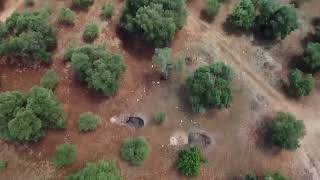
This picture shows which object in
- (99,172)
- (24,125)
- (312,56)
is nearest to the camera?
(99,172)

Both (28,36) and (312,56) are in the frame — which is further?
(312,56)

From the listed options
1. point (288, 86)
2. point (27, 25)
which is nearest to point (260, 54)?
point (288, 86)

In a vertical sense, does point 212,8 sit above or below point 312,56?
above

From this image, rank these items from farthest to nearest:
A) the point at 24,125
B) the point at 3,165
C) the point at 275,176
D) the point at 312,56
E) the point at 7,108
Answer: the point at 312,56
the point at 275,176
the point at 3,165
the point at 7,108
the point at 24,125

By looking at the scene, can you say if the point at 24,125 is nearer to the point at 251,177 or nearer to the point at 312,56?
the point at 251,177

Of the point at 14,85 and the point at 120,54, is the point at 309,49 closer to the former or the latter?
the point at 120,54

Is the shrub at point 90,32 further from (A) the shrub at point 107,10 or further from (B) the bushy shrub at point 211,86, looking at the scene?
(B) the bushy shrub at point 211,86

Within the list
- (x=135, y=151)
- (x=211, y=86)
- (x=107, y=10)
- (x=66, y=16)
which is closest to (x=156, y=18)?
(x=107, y=10)
